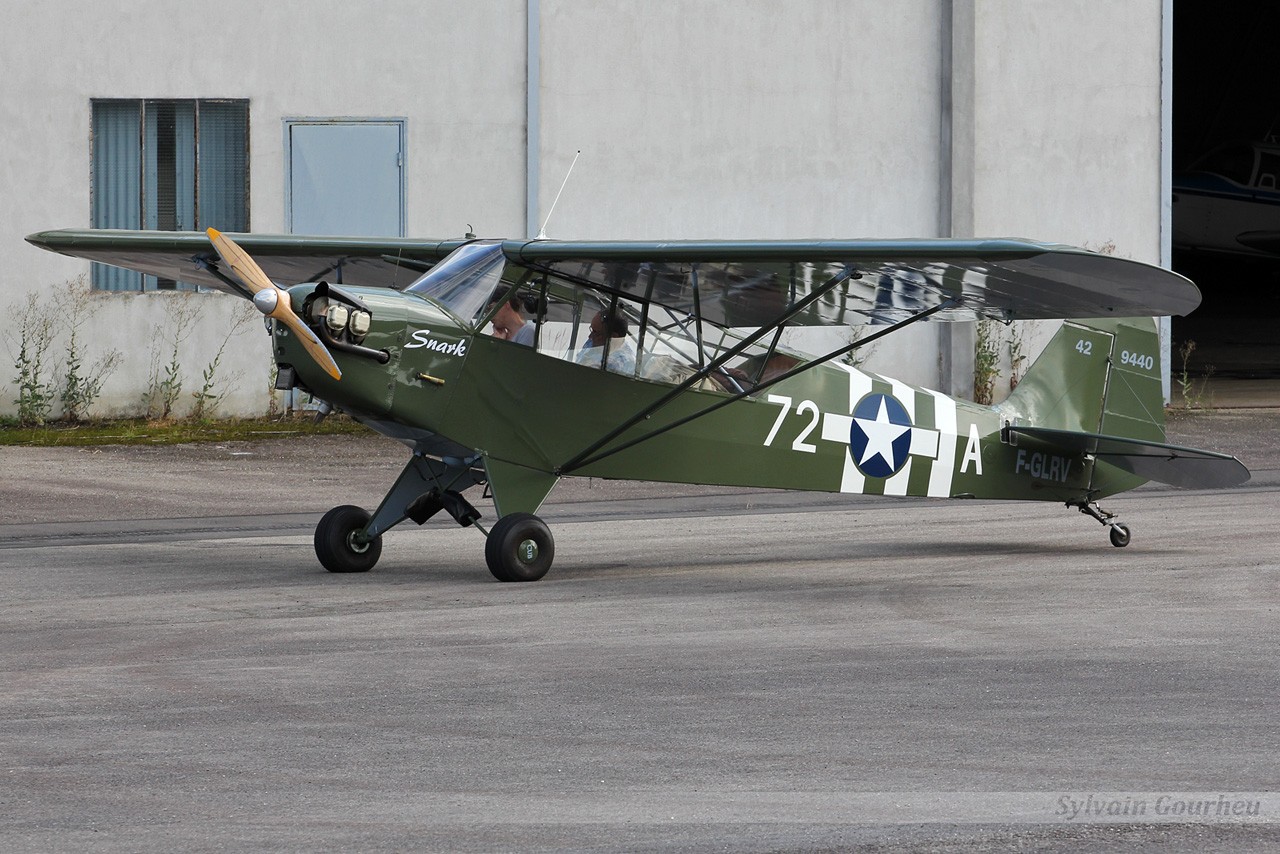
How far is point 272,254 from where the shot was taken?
12773 millimetres

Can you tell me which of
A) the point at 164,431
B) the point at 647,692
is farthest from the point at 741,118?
the point at 647,692

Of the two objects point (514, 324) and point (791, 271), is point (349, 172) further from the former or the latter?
point (791, 271)

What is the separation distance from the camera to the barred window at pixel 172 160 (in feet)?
70.7

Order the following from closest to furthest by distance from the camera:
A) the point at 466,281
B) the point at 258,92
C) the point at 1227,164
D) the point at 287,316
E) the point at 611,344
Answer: the point at 287,316
the point at 466,281
the point at 611,344
the point at 258,92
the point at 1227,164

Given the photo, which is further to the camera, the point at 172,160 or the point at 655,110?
the point at 655,110

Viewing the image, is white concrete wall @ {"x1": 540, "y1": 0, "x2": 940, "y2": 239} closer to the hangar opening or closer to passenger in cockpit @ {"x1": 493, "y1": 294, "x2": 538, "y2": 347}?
passenger in cockpit @ {"x1": 493, "y1": 294, "x2": 538, "y2": 347}

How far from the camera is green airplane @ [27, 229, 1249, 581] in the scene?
10.2 meters

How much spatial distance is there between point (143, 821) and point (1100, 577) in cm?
765

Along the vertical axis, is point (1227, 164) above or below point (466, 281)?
above

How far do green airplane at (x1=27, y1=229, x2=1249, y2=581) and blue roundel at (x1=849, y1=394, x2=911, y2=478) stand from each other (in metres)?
0.01

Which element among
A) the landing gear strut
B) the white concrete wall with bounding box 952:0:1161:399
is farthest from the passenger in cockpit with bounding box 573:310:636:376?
the white concrete wall with bounding box 952:0:1161:399

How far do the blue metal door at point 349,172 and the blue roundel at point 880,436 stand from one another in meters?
10.4

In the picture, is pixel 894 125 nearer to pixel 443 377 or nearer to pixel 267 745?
pixel 443 377

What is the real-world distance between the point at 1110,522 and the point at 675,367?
4.10m
